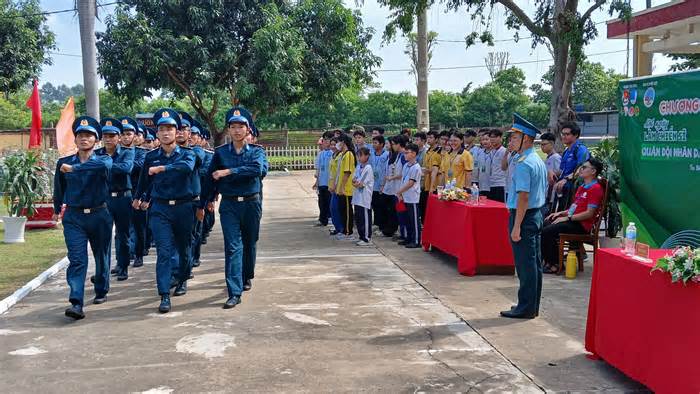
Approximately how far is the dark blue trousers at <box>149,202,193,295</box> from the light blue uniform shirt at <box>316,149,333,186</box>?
6092mm

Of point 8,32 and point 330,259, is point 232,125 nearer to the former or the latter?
point 330,259

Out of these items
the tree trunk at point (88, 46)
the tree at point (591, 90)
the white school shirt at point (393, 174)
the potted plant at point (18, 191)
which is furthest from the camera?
the tree at point (591, 90)

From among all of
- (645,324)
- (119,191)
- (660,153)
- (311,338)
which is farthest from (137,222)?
(645,324)

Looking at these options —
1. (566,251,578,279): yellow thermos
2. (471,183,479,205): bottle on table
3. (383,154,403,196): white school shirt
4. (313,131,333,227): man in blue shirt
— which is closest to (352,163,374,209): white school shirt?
(383,154,403,196): white school shirt

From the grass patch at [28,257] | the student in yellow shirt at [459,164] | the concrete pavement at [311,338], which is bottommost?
the concrete pavement at [311,338]

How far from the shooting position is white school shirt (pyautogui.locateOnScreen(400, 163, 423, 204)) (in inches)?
408

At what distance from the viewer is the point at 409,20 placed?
50.6 feet

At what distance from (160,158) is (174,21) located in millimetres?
18235

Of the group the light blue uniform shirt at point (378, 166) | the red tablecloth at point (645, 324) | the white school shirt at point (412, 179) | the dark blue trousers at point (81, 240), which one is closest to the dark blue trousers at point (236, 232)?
the dark blue trousers at point (81, 240)

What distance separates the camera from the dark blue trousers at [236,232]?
729 cm

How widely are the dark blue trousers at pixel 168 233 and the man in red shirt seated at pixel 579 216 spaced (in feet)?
14.9

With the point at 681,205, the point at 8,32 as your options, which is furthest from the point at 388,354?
the point at 8,32

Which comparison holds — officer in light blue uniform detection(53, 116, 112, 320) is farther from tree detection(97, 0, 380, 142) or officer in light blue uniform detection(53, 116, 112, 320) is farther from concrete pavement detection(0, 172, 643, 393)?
tree detection(97, 0, 380, 142)

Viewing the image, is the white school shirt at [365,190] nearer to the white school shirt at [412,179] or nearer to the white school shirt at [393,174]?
the white school shirt at [393,174]
